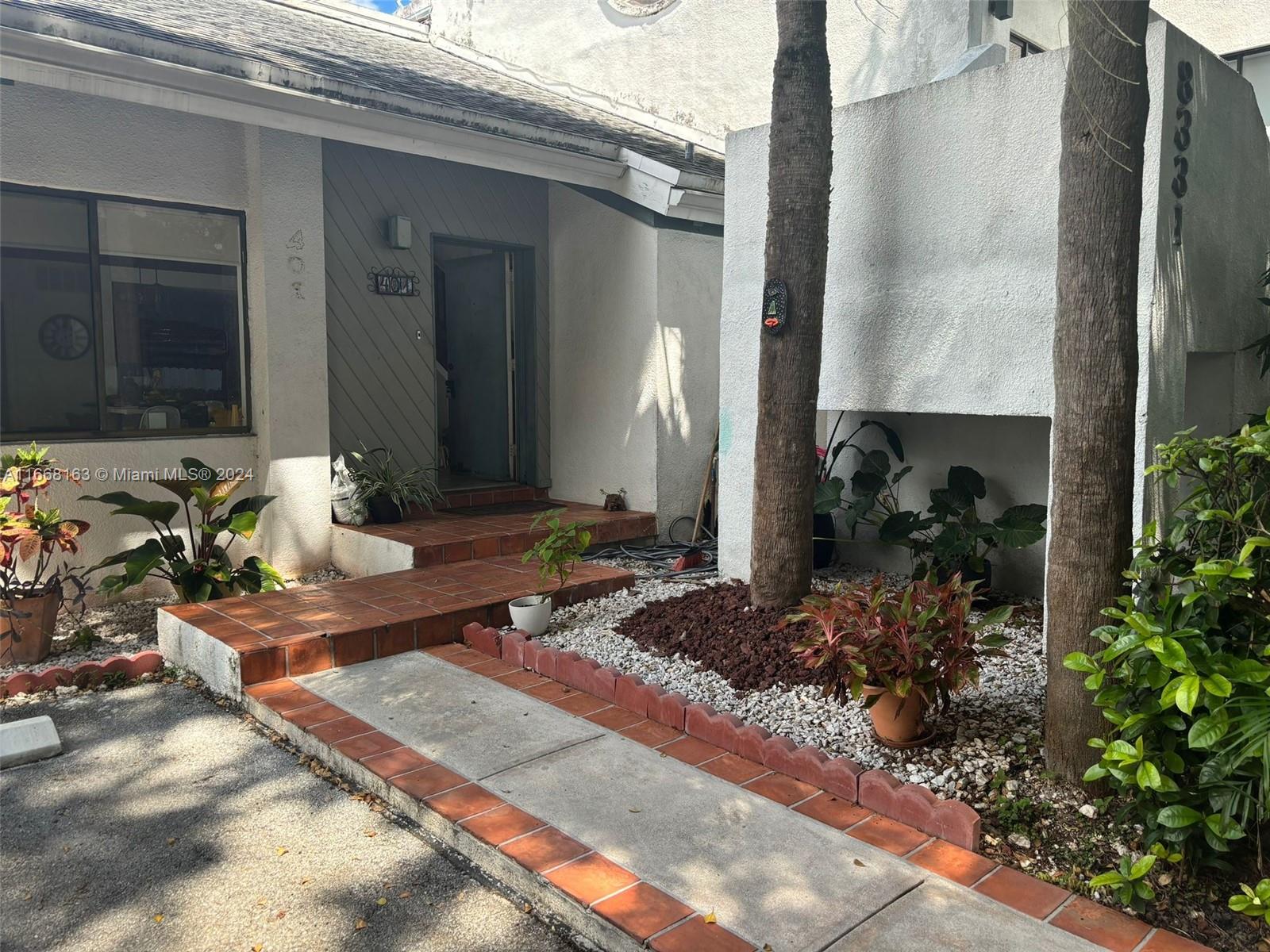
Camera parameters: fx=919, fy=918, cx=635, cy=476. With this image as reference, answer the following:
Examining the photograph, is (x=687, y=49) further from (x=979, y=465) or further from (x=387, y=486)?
(x=979, y=465)

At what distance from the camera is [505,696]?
442 centimetres

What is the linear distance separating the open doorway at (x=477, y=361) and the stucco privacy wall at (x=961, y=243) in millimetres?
3458

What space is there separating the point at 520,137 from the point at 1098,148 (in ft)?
15.5

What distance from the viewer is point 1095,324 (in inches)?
119

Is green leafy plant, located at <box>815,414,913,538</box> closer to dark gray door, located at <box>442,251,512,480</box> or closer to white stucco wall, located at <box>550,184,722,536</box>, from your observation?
white stucco wall, located at <box>550,184,722,536</box>

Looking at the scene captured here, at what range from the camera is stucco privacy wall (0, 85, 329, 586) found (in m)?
5.74

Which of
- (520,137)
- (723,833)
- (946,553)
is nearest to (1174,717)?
(723,833)

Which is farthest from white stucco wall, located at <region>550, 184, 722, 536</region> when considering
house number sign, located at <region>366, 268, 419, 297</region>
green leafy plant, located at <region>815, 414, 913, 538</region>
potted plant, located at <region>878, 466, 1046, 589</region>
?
potted plant, located at <region>878, 466, 1046, 589</region>

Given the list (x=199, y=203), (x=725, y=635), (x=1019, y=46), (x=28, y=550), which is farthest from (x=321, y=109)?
(x=1019, y=46)

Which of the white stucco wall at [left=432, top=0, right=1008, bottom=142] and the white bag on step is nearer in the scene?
the white bag on step

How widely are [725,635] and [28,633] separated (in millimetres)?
3739

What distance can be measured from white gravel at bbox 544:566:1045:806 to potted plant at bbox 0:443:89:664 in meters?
2.73

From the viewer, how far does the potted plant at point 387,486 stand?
723 cm

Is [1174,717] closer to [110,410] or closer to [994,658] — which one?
[994,658]
